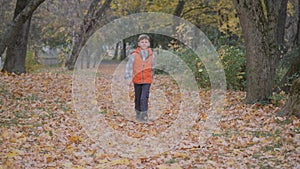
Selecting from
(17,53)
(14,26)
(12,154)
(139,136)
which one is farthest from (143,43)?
Answer: (17,53)

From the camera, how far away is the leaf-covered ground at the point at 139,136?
652cm

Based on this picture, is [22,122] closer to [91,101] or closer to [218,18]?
[91,101]

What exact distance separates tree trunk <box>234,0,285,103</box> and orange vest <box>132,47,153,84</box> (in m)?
2.85

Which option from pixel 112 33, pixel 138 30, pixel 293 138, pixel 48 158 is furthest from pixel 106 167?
pixel 112 33

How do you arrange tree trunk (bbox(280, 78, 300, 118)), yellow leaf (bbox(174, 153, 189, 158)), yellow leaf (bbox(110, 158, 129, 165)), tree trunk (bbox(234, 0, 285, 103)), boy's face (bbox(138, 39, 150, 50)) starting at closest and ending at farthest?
yellow leaf (bbox(110, 158, 129, 165)), yellow leaf (bbox(174, 153, 189, 158)), tree trunk (bbox(280, 78, 300, 118)), boy's face (bbox(138, 39, 150, 50)), tree trunk (bbox(234, 0, 285, 103))

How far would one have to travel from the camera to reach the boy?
911cm

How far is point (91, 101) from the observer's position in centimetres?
1258

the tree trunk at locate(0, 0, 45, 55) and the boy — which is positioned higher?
the tree trunk at locate(0, 0, 45, 55)

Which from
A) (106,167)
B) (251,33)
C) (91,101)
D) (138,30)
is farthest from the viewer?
(138,30)

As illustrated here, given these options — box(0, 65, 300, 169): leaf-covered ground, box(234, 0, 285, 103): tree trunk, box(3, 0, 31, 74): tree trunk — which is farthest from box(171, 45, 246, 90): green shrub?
box(3, 0, 31, 74): tree trunk

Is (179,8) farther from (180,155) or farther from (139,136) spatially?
(180,155)

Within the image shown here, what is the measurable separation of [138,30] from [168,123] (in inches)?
911

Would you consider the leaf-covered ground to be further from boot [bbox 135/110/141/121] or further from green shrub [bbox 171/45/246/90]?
green shrub [bbox 171/45/246/90]

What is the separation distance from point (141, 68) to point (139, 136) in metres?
1.53
